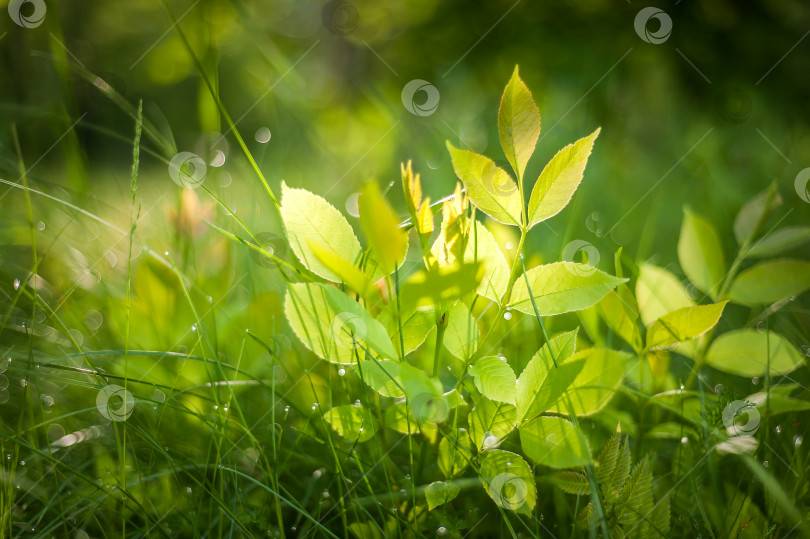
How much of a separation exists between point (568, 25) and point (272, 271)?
1079 millimetres

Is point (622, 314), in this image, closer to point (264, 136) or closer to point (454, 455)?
point (454, 455)

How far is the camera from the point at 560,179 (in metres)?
0.27

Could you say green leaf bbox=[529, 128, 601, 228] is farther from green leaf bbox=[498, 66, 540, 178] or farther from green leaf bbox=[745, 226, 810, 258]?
green leaf bbox=[745, 226, 810, 258]

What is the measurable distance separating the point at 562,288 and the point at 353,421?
5.5 inches

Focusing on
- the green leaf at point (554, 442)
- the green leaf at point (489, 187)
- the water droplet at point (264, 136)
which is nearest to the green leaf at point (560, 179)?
the green leaf at point (489, 187)

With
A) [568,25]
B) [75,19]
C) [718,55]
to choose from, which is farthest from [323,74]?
[75,19]

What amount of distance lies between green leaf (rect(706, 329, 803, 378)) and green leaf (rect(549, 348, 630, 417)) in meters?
0.10

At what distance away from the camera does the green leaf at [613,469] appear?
296mm

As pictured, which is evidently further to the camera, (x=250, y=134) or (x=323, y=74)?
(x=323, y=74)

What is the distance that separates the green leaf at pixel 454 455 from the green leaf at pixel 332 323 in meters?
0.08

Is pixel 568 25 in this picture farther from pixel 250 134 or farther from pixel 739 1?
pixel 250 134

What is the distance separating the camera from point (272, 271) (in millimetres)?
633

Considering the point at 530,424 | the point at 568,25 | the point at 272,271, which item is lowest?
the point at 530,424

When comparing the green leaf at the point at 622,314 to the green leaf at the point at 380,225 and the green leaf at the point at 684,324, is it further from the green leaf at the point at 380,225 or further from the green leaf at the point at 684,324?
the green leaf at the point at 380,225
